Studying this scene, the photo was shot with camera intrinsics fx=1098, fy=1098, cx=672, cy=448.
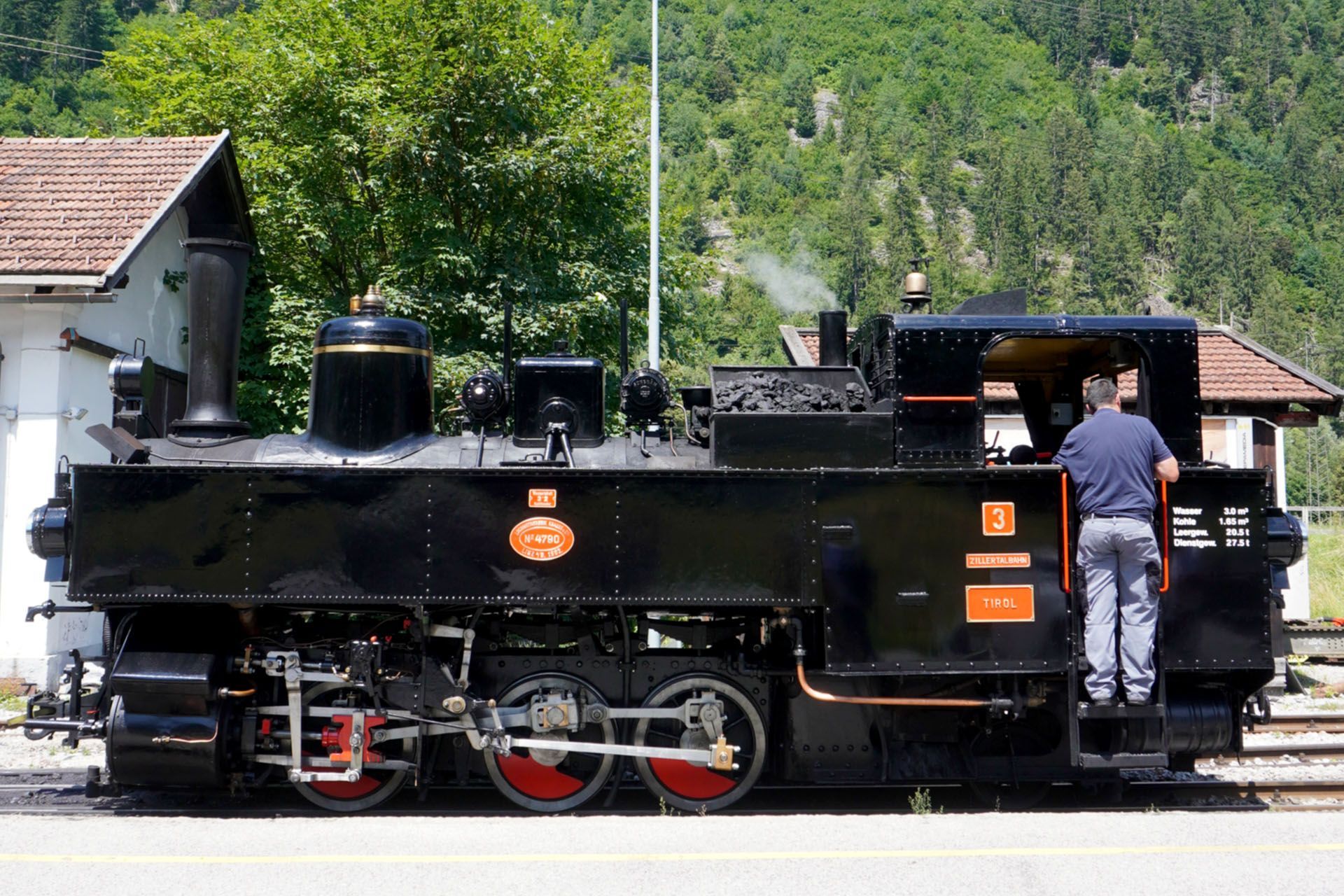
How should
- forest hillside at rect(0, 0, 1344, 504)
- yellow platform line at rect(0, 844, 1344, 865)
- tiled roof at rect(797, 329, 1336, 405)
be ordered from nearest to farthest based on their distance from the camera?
yellow platform line at rect(0, 844, 1344, 865) → tiled roof at rect(797, 329, 1336, 405) → forest hillside at rect(0, 0, 1344, 504)

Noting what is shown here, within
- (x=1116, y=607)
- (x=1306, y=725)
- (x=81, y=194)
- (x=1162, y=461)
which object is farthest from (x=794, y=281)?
(x=1116, y=607)

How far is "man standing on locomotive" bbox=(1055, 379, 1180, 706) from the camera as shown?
569 cm

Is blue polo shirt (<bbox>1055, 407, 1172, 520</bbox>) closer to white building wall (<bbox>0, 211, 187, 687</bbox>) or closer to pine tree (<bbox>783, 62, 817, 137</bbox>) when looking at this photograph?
white building wall (<bbox>0, 211, 187, 687</bbox>)

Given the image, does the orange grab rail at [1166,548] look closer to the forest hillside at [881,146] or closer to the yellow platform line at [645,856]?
the yellow platform line at [645,856]

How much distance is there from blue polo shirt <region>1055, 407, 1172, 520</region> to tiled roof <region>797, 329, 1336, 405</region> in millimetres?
8960

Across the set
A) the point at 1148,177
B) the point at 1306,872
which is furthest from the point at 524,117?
the point at 1148,177

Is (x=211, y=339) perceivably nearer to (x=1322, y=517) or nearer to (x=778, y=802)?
(x=778, y=802)

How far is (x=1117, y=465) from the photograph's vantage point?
5.71m

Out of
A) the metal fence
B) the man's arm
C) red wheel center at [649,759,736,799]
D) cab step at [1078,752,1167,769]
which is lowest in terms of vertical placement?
red wheel center at [649,759,736,799]

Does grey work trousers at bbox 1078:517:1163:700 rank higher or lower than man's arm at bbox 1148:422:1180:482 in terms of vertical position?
lower

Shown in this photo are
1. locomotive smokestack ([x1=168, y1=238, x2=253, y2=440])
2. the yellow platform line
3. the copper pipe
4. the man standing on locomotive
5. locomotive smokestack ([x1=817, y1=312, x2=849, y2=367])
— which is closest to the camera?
the yellow platform line

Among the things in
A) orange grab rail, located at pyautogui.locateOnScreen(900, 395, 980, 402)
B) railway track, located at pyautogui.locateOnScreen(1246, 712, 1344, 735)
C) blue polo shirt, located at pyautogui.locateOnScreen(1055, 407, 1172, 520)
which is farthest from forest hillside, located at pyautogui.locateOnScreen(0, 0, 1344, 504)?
railway track, located at pyautogui.locateOnScreen(1246, 712, 1344, 735)

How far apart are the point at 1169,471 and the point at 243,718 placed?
510 cm

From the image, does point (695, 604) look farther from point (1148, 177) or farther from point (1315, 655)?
point (1148, 177)
